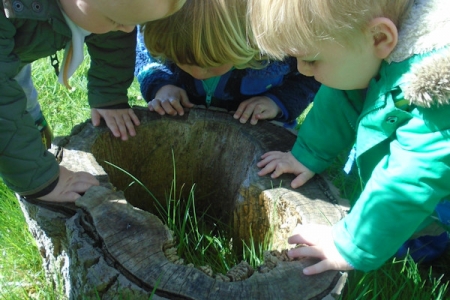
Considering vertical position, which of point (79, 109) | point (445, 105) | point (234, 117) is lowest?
point (79, 109)

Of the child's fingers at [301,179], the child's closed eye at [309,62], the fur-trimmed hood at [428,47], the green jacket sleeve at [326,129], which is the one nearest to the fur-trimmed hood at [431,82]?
the fur-trimmed hood at [428,47]

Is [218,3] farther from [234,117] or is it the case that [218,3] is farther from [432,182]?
[432,182]

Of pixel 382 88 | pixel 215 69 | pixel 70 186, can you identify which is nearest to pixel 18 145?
pixel 70 186

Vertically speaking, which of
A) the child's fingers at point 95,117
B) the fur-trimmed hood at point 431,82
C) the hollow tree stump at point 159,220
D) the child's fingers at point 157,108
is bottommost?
the hollow tree stump at point 159,220

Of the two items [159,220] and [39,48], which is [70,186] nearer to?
[159,220]

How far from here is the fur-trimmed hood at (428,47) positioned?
1380 millimetres

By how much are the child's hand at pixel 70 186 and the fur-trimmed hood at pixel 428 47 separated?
3.41 ft

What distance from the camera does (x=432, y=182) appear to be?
145 centimetres

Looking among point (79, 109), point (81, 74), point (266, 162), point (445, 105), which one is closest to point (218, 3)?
point (266, 162)

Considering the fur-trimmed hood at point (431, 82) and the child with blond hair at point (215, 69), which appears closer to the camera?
the fur-trimmed hood at point (431, 82)

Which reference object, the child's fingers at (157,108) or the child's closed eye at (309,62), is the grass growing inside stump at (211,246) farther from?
the child's closed eye at (309,62)

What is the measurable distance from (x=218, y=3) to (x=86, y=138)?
723mm

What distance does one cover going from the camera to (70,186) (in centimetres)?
170

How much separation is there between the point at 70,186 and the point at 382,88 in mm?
1032
